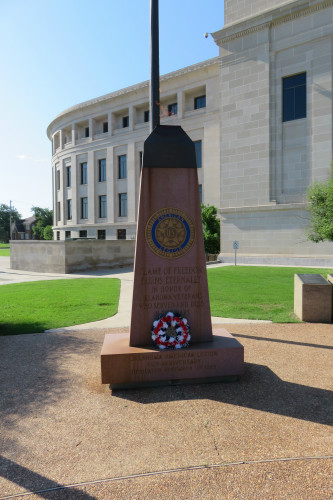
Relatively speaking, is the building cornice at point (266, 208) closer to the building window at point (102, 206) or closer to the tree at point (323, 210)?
the tree at point (323, 210)

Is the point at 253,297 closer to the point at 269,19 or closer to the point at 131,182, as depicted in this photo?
the point at 269,19

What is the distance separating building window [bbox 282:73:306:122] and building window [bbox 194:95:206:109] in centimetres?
1317

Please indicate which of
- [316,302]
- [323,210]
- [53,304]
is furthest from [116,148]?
[316,302]

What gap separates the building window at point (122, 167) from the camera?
44.8 m

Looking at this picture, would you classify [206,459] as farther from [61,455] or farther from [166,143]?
[166,143]

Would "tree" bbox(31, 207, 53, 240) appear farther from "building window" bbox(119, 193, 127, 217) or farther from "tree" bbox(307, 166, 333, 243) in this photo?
"tree" bbox(307, 166, 333, 243)

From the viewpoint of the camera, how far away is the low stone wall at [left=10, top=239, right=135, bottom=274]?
21.9 metres

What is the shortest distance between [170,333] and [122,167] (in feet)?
138

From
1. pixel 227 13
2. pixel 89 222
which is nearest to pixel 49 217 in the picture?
pixel 89 222

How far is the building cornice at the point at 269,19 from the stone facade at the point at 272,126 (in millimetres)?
65

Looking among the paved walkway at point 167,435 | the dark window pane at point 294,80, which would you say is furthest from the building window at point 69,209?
the paved walkway at point 167,435

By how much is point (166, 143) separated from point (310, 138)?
24428mm

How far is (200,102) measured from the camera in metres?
39.2

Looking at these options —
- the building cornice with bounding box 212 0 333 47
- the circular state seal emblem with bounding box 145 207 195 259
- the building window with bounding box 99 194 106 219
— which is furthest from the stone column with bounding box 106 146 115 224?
the circular state seal emblem with bounding box 145 207 195 259
